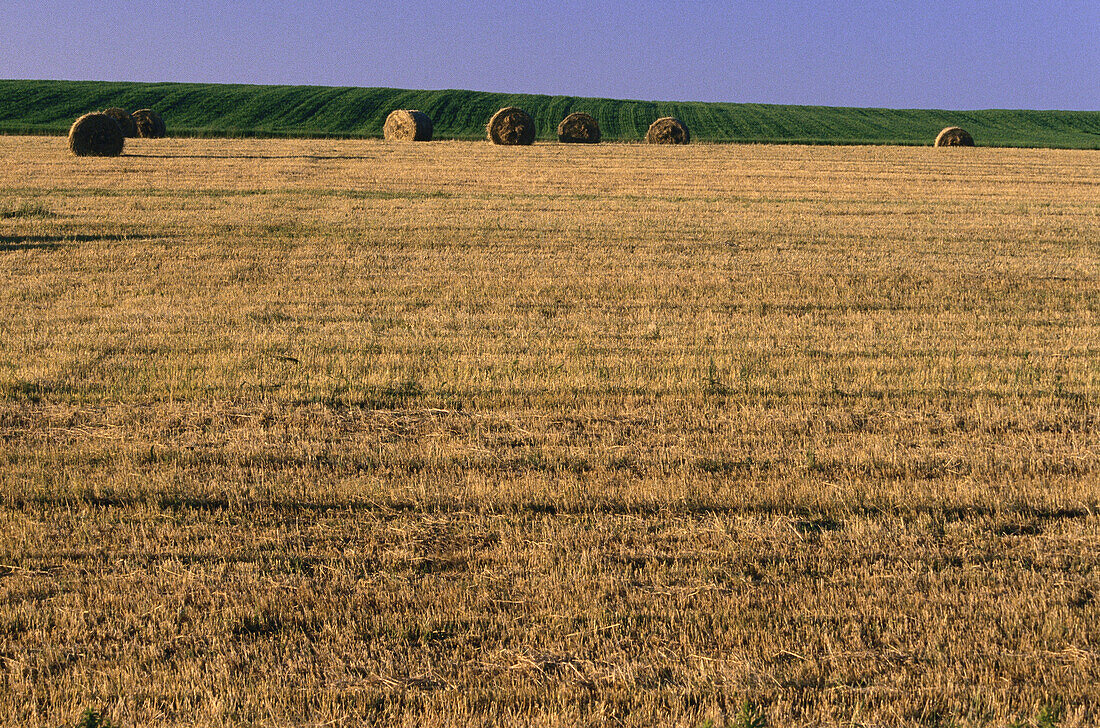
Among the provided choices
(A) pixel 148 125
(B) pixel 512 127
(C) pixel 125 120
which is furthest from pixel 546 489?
(A) pixel 148 125

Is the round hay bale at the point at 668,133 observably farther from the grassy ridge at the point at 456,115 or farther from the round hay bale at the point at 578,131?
the grassy ridge at the point at 456,115

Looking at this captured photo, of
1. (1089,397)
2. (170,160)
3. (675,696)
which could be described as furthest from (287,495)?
(170,160)

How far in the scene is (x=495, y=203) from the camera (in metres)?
20.2

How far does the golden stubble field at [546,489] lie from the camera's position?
390 cm

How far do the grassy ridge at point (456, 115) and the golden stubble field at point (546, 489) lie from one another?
42418 mm

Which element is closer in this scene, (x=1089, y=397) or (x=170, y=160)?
(x=1089, y=397)

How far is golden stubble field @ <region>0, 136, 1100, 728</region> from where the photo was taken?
390cm

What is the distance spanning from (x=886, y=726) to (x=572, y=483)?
99.1 inches

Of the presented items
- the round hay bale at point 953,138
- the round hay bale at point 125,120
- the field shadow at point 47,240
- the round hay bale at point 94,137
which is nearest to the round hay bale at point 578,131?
the round hay bale at point 953,138

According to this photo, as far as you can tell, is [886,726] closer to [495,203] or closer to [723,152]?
[495,203]

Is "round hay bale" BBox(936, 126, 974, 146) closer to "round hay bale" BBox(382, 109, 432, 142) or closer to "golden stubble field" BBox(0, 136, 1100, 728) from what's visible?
"round hay bale" BBox(382, 109, 432, 142)

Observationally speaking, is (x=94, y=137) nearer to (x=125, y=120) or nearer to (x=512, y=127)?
(x=125, y=120)

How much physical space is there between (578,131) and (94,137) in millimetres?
19619

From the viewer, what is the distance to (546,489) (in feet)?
18.9
